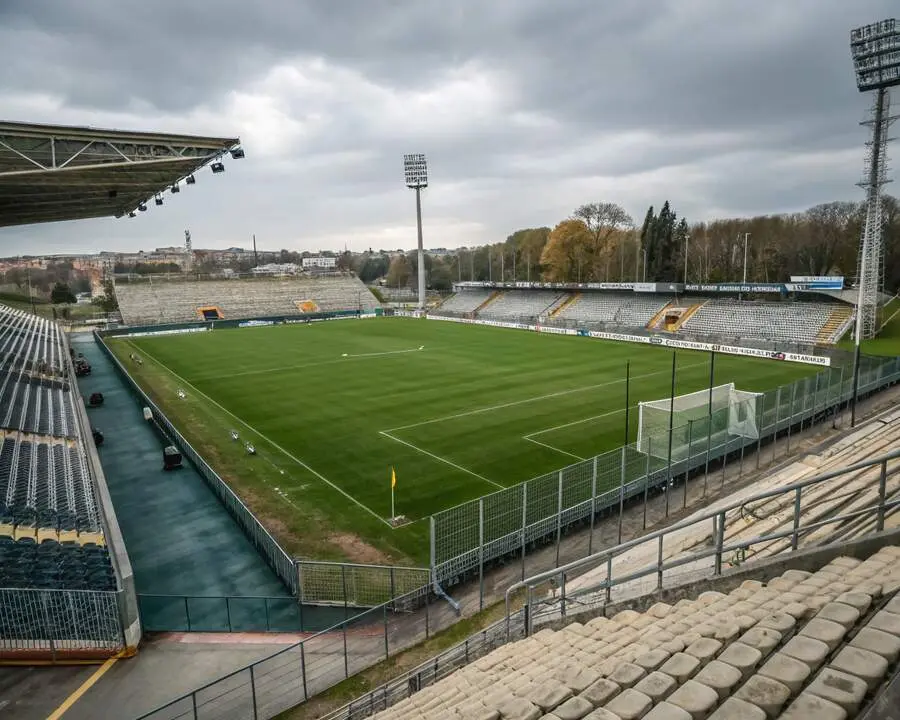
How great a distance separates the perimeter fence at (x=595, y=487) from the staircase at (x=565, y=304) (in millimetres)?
43723

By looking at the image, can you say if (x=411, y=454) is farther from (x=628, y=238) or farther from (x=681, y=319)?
(x=628, y=238)

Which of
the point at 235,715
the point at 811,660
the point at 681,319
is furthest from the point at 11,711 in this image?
the point at 681,319

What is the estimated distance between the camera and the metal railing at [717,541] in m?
Answer: 6.75

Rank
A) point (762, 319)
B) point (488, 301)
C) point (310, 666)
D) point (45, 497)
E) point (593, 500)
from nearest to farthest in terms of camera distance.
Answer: point (310, 666) < point (45, 497) < point (593, 500) < point (762, 319) < point (488, 301)

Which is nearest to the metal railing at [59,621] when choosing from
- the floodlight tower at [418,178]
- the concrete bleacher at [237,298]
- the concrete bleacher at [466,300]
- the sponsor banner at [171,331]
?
the sponsor banner at [171,331]

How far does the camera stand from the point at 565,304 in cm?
6819

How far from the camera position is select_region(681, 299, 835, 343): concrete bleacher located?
46562 mm

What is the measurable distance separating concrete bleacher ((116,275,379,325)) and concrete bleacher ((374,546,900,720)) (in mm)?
75032

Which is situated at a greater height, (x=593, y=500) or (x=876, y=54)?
(x=876, y=54)

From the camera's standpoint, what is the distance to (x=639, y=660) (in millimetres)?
5492

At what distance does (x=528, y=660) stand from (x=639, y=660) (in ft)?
7.84

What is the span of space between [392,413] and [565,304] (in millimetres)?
44151

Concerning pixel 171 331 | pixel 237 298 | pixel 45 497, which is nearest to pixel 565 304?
→ pixel 171 331

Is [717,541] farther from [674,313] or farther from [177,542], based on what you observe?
[674,313]
